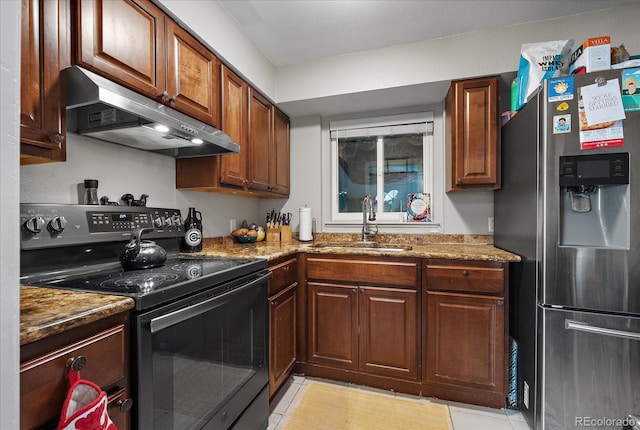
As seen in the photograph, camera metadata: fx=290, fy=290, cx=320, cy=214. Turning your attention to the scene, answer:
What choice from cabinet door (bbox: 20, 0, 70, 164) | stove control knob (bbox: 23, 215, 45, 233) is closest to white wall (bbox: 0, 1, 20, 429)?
cabinet door (bbox: 20, 0, 70, 164)

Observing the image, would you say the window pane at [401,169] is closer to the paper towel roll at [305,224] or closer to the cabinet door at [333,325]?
the paper towel roll at [305,224]

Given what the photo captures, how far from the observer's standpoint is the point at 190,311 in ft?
3.40

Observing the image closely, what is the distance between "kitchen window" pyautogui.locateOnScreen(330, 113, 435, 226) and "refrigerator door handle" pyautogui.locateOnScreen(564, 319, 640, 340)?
1.25 metres

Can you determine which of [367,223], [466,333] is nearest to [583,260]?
[466,333]

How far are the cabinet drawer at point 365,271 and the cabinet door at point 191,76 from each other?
3.91ft

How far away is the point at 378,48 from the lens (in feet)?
7.38

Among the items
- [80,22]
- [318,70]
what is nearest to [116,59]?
[80,22]

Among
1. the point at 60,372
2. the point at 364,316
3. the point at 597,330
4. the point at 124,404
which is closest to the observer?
the point at 60,372

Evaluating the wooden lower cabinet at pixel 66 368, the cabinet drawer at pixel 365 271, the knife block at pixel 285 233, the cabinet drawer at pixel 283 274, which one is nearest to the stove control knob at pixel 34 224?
the wooden lower cabinet at pixel 66 368

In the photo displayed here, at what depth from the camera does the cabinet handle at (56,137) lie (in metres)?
1.01

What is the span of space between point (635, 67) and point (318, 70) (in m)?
1.90

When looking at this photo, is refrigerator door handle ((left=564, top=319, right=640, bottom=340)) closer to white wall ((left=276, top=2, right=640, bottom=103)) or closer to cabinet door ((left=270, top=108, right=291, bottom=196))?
white wall ((left=276, top=2, right=640, bottom=103))

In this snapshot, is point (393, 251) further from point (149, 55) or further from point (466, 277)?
point (149, 55)

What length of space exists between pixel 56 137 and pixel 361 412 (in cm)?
202
